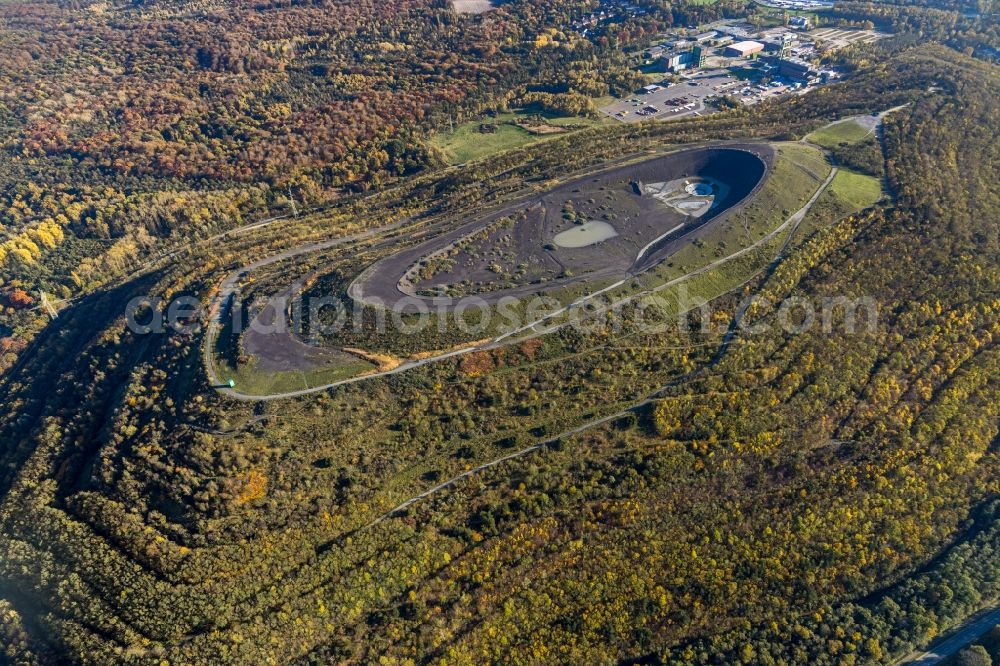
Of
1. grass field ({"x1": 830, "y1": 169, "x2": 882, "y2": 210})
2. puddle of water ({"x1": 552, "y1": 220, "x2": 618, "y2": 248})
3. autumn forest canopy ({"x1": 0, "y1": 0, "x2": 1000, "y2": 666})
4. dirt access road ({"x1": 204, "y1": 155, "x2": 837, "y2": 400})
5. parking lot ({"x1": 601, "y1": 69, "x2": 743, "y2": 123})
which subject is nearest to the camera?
autumn forest canopy ({"x1": 0, "y1": 0, "x2": 1000, "y2": 666})

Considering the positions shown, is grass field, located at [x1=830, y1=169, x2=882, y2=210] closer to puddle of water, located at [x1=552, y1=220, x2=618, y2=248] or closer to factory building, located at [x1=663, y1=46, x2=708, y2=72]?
puddle of water, located at [x1=552, y1=220, x2=618, y2=248]

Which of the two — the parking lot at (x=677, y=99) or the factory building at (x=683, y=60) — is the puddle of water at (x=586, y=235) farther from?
the factory building at (x=683, y=60)

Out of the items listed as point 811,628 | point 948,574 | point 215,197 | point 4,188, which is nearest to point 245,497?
point 811,628

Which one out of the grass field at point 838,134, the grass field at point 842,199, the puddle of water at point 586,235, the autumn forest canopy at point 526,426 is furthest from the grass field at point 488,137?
the grass field at point 842,199

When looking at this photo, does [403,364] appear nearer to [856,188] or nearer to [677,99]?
[856,188]

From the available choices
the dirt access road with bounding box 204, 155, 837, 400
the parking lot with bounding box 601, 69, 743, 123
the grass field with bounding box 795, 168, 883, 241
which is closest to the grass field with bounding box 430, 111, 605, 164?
the parking lot with bounding box 601, 69, 743, 123

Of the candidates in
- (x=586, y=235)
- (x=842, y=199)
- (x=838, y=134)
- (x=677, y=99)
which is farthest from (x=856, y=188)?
(x=677, y=99)
